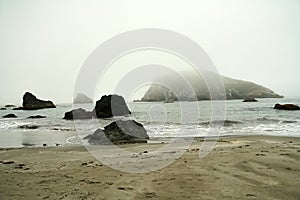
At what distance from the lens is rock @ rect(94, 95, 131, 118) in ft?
110

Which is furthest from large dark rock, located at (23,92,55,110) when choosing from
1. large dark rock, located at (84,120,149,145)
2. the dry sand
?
the dry sand

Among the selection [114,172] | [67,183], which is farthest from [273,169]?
[67,183]

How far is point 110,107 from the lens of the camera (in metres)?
35.8

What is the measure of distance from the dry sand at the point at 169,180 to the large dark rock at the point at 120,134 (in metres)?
5.25

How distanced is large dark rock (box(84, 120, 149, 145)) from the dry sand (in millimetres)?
5250

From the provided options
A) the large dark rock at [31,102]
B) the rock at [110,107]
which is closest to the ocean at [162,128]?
the rock at [110,107]

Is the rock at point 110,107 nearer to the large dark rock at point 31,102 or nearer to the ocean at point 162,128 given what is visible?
the ocean at point 162,128

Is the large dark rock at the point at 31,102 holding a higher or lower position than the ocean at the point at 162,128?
higher

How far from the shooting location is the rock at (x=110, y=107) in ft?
110

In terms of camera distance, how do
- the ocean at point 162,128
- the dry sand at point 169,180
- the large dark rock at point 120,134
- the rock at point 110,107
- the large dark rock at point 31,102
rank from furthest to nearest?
the large dark rock at point 31,102, the rock at point 110,107, the ocean at point 162,128, the large dark rock at point 120,134, the dry sand at point 169,180

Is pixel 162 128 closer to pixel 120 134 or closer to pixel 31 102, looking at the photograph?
pixel 120 134

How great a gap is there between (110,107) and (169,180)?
31347 millimetres

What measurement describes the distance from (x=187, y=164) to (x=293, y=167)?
2.18m

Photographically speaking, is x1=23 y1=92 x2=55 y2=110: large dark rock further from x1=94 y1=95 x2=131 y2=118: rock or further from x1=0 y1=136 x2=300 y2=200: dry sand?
x1=0 y1=136 x2=300 y2=200: dry sand
